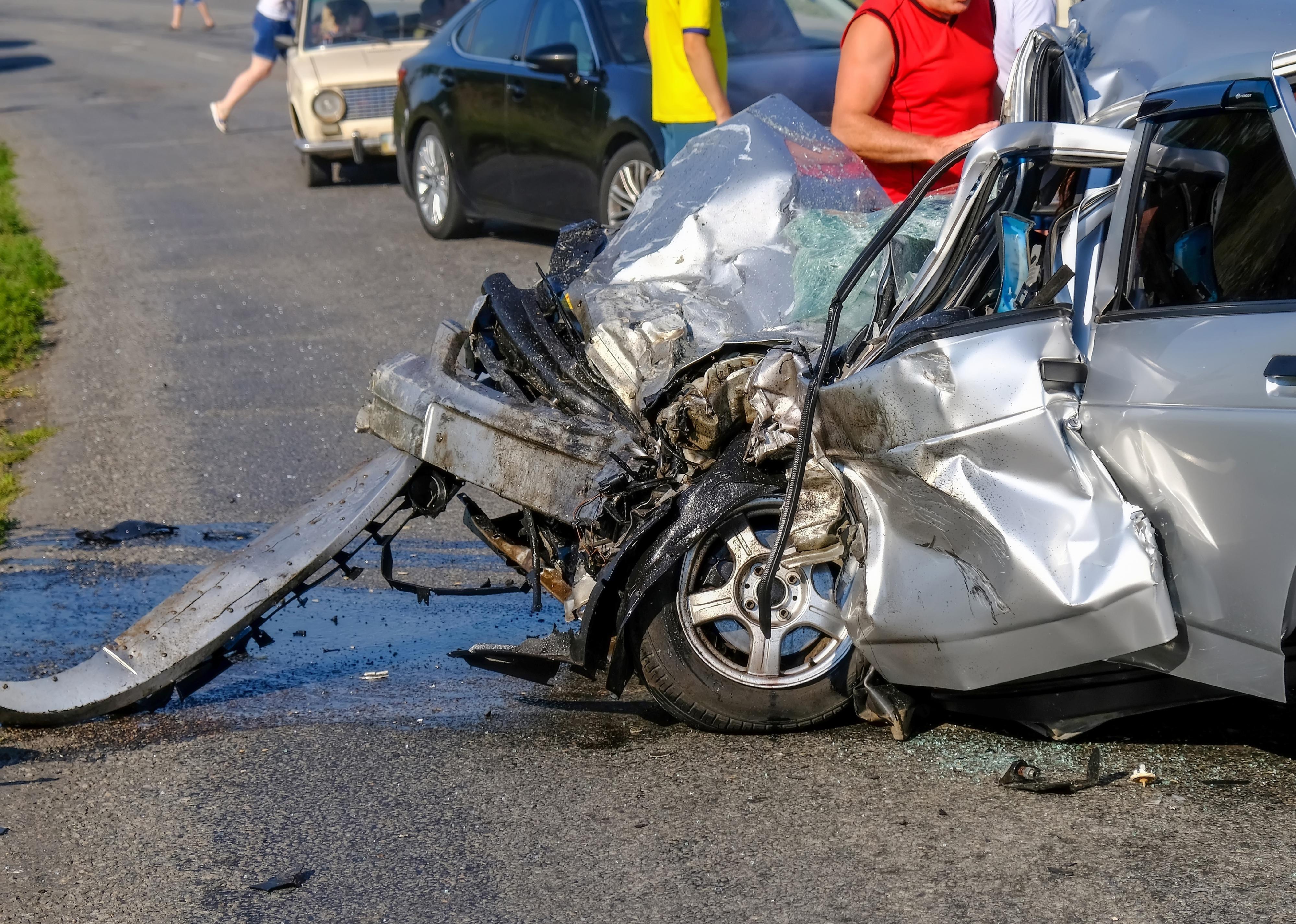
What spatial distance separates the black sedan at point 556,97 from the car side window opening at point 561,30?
0.01 metres

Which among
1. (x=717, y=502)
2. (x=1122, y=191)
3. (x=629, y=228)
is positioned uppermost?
(x=1122, y=191)

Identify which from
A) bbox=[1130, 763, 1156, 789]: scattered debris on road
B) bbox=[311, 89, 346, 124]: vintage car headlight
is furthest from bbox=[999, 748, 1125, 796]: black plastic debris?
bbox=[311, 89, 346, 124]: vintage car headlight

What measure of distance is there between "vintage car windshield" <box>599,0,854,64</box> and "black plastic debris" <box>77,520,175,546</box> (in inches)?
179

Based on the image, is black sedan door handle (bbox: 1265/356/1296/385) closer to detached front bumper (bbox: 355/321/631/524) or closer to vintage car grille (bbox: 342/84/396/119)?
detached front bumper (bbox: 355/321/631/524)

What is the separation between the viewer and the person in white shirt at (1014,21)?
626 centimetres

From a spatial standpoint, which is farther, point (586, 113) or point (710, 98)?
point (586, 113)

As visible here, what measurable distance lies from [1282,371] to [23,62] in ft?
93.1

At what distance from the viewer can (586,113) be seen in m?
10.2

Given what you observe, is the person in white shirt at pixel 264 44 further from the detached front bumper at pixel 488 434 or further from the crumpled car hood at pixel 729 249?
the detached front bumper at pixel 488 434

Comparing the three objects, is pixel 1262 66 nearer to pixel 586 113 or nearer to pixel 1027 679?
pixel 1027 679

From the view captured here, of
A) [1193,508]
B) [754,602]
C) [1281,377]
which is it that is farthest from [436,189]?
[1281,377]

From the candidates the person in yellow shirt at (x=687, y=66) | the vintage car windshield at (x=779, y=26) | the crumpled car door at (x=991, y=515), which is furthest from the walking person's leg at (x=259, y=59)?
the crumpled car door at (x=991, y=515)

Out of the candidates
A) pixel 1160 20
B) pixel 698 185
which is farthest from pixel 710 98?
pixel 1160 20

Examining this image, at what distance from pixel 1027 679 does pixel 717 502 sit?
0.90 meters
